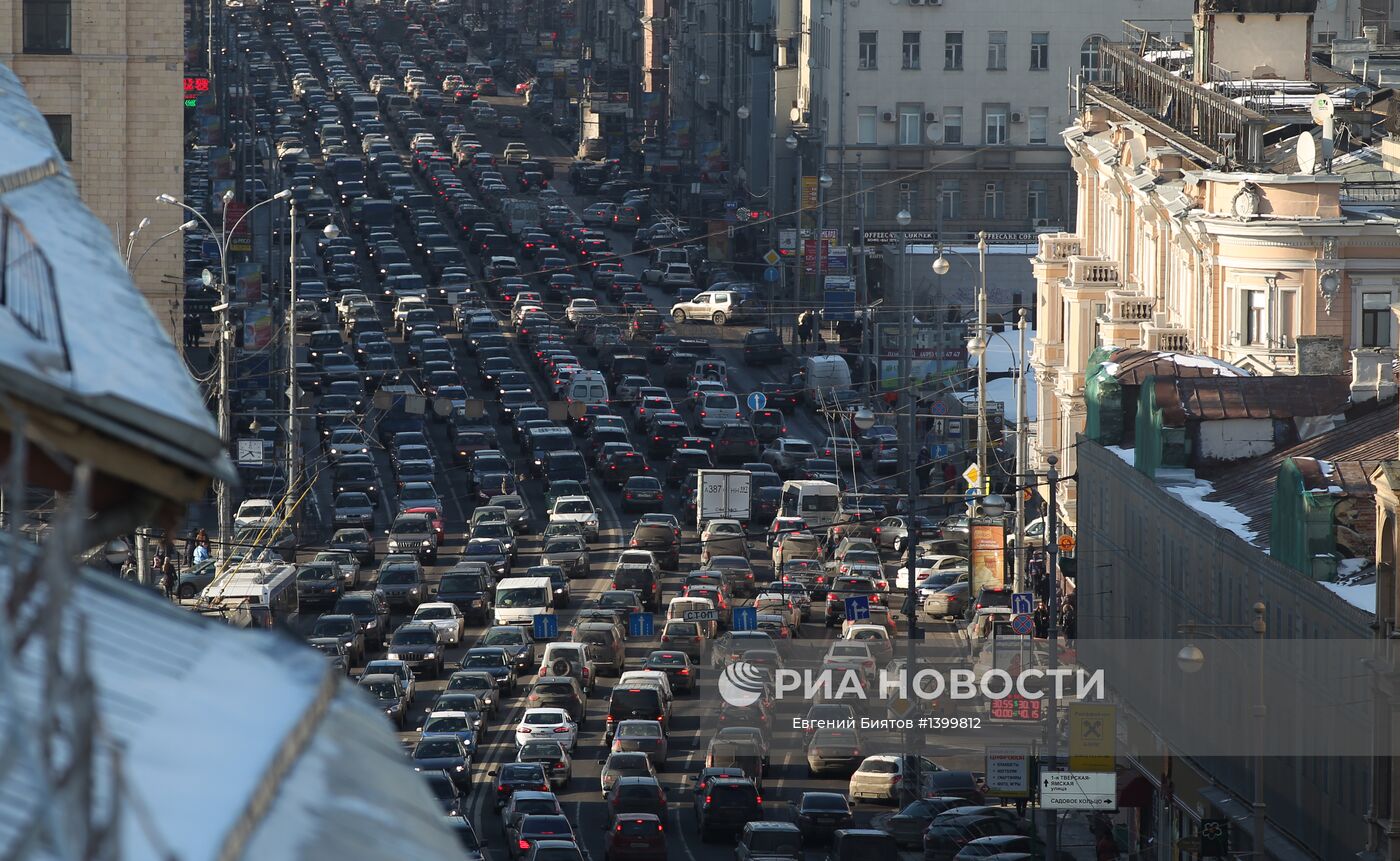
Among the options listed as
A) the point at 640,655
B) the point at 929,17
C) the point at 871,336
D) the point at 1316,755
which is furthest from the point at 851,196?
the point at 1316,755

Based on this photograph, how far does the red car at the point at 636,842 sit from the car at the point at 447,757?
5.02 meters

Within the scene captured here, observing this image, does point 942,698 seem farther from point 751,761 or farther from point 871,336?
point 871,336

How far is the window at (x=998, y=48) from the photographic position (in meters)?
116

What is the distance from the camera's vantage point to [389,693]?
2044 inches

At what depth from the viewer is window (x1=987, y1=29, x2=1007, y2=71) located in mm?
115875

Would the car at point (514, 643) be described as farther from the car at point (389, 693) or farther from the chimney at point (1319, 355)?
the chimney at point (1319, 355)

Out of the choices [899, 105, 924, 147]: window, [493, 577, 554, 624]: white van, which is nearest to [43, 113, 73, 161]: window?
[493, 577, 554, 624]: white van

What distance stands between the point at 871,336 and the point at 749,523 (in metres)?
25.5

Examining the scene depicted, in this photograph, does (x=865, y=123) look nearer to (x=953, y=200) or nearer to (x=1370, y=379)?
(x=953, y=200)

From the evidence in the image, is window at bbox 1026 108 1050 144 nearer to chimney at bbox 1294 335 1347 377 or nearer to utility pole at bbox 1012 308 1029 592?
utility pole at bbox 1012 308 1029 592

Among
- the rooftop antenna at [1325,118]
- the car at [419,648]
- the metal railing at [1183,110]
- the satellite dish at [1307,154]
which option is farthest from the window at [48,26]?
the rooftop antenna at [1325,118]

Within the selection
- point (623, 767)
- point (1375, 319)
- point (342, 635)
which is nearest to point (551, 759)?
point (623, 767)

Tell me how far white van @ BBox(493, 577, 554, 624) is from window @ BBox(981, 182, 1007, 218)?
5685 centimetres

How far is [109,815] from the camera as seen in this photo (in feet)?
13.1
